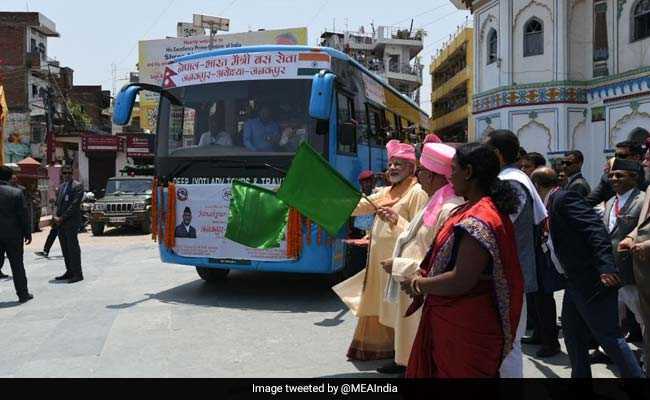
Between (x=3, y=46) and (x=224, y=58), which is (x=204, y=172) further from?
(x=3, y=46)

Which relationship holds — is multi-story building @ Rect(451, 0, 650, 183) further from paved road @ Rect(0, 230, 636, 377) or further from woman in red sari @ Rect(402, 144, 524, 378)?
woman in red sari @ Rect(402, 144, 524, 378)

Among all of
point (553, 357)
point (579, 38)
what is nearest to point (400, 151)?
point (553, 357)

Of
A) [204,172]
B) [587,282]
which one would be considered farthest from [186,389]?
[204,172]

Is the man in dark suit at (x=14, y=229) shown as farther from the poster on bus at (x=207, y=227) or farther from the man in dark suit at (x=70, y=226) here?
the poster on bus at (x=207, y=227)

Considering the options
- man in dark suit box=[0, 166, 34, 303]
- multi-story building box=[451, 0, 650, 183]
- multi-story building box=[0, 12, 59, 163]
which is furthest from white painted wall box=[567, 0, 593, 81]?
multi-story building box=[0, 12, 59, 163]

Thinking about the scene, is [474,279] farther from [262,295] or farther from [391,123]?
[391,123]

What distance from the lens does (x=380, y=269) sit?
5012mm

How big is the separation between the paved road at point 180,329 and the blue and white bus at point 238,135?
65cm

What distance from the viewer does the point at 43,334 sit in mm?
6156

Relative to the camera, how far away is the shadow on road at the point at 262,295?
738 centimetres

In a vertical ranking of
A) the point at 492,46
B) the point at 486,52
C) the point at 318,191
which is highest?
the point at 492,46

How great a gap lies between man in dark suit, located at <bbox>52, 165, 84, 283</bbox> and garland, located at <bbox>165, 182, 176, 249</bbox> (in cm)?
221

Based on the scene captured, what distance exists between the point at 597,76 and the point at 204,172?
17.4 m

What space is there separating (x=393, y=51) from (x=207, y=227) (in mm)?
56720
